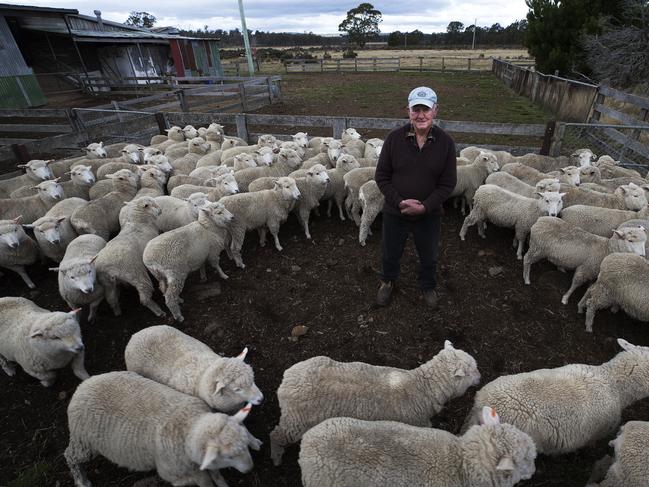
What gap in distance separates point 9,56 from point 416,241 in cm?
2784

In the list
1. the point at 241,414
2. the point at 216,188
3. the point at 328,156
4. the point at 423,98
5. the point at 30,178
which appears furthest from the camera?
the point at 328,156

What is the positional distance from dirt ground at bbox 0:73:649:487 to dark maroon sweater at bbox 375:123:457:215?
180 centimetres

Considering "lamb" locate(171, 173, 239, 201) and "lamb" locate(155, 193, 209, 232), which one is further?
"lamb" locate(171, 173, 239, 201)

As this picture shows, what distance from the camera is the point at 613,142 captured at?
36.3 ft

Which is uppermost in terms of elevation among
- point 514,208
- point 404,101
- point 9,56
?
point 9,56

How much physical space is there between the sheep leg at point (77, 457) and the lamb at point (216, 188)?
14.0ft

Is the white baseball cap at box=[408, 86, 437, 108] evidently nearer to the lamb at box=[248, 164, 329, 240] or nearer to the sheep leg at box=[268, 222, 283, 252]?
the lamb at box=[248, 164, 329, 240]

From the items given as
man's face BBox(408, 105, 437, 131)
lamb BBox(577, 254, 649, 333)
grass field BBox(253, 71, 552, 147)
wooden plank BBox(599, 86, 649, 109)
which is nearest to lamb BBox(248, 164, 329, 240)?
man's face BBox(408, 105, 437, 131)

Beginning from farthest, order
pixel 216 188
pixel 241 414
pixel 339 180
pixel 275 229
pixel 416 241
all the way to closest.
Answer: pixel 339 180 → pixel 216 188 → pixel 275 229 → pixel 416 241 → pixel 241 414

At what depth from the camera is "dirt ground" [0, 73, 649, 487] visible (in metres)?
3.51

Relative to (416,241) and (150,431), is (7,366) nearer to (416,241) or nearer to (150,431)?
(150,431)

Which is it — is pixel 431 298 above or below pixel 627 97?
below

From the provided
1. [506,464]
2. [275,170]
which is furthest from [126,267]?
[506,464]

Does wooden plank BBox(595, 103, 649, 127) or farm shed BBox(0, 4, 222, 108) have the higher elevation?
farm shed BBox(0, 4, 222, 108)
